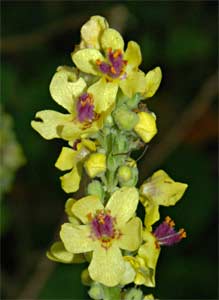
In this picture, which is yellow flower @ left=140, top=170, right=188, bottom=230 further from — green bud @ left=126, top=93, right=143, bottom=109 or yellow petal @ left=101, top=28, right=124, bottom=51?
yellow petal @ left=101, top=28, right=124, bottom=51

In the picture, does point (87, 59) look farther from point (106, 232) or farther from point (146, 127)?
point (106, 232)

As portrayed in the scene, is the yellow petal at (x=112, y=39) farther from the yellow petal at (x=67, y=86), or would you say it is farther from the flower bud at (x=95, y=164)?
the flower bud at (x=95, y=164)

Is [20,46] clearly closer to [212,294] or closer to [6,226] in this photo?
[6,226]

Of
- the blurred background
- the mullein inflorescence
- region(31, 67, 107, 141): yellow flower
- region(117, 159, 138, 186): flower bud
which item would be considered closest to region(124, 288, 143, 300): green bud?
the mullein inflorescence

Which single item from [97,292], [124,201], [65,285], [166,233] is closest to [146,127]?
Answer: [124,201]

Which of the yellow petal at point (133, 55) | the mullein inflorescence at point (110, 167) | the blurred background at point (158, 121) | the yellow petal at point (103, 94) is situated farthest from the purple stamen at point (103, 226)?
the blurred background at point (158, 121)

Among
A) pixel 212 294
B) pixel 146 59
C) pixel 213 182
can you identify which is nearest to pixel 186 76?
pixel 146 59

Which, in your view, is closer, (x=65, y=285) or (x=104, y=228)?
(x=104, y=228)
